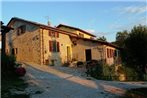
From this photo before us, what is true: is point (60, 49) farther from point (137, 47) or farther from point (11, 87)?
point (11, 87)

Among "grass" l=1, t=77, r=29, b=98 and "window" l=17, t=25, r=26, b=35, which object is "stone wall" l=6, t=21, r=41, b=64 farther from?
"grass" l=1, t=77, r=29, b=98

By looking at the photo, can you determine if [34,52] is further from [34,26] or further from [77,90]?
[77,90]

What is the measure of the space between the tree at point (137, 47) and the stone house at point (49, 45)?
14.3ft

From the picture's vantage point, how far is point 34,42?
1671 inches

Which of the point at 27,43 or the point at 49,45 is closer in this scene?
the point at 49,45

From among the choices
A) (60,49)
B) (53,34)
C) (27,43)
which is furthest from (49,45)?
(27,43)

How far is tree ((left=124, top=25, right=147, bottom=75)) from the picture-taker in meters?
40.3

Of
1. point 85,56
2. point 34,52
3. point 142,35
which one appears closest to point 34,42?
point 34,52

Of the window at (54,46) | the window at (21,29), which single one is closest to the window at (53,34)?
the window at (54,46)

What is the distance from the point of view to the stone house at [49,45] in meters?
41.9

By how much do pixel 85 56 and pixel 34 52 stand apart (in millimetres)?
7903

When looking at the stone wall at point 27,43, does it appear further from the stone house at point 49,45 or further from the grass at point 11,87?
the grass at point 11,87

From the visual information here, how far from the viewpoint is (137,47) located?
133ft

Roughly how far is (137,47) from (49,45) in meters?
11.4
